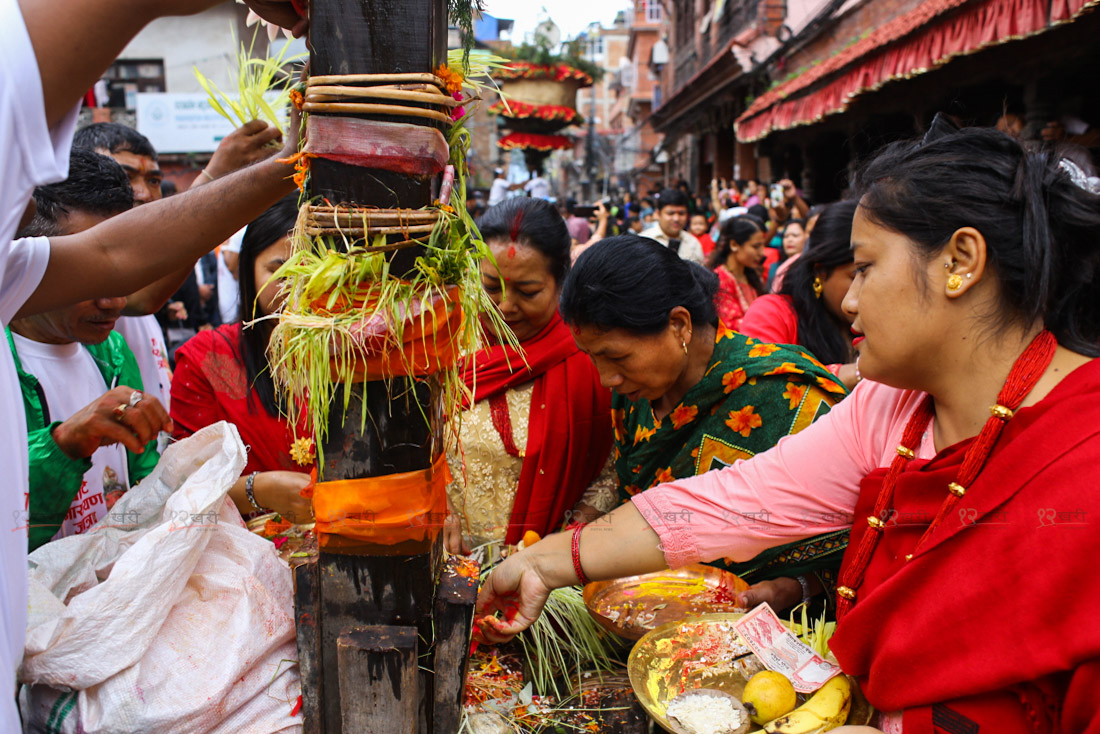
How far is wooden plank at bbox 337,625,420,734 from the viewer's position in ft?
3.94

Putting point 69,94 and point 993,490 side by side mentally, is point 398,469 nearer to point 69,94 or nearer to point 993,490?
point 69,94

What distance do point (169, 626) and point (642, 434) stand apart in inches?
58.6

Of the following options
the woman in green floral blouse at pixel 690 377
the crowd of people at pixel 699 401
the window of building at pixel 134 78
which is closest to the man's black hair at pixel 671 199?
the crowd of people at pixel 699 401

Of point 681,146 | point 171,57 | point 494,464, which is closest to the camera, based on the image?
point 494,464

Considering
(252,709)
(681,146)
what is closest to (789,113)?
(252,709)

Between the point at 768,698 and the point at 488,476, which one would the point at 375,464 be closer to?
the point at 768,698

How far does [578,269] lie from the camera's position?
2227mm

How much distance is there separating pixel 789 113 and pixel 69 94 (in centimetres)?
925

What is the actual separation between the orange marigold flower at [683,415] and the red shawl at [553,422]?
15.5 inches

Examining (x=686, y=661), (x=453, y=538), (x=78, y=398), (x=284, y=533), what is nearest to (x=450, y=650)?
(x=686, y=661)

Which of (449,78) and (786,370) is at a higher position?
(449,78)

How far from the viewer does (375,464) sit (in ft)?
4.03

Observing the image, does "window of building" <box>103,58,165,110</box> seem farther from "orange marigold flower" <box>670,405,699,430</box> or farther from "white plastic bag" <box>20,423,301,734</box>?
"white plastic bag" <box>20,423,301,734</box>

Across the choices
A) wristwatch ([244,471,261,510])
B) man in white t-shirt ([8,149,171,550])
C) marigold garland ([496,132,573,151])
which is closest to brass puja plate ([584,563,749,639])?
wristwatch ([244,471,261,510])
